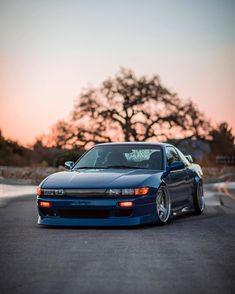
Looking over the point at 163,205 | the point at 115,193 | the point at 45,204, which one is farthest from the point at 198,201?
the point at 45,204

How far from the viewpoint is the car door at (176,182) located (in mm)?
13055

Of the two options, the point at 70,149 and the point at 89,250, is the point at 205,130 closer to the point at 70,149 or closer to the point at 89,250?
the point at 70,149

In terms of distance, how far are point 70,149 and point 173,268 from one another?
47.8 meters

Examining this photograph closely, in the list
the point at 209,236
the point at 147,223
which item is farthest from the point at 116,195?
the point at 209,236

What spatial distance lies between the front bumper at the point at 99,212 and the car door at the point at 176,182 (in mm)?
1088

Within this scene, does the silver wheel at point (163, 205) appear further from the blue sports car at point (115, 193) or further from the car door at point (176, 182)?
the car door at point (176, 182)

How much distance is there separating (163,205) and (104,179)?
1183 millimetres

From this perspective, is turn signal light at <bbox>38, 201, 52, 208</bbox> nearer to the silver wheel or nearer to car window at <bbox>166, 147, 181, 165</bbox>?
the silver wheel

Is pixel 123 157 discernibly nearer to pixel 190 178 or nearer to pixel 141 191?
pixel 190 178

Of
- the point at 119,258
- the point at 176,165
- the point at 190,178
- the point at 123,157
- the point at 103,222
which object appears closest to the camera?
the point at 119,258

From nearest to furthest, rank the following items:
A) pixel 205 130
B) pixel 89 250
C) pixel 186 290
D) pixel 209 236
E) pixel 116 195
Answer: pixel 186 290 → pixel 89 250 → pixel 209 236 → pixel 116 195 → pixel 205 130

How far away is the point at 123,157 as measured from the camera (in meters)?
13.5

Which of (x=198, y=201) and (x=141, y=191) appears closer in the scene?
(x=141, y=191)

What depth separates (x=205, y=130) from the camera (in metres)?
54.7
